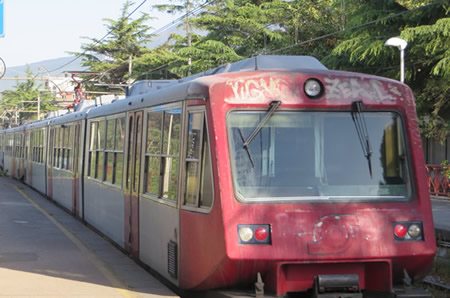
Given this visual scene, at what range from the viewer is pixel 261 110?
24.2 ft

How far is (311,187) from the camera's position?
24.0 feet

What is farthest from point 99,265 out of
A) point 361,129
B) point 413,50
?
point 413,50

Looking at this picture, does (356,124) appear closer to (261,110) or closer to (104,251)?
(261,110)

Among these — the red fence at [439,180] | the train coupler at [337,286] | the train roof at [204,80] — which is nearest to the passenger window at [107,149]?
the train roof at [204,80]

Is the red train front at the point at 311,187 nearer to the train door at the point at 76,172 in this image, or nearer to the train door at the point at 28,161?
the train door at the point at 76,172

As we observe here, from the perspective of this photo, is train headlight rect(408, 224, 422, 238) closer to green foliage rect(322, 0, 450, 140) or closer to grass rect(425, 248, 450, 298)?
grass rect(425, 248, 450, 298)

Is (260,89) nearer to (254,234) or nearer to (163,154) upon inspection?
(254,234)

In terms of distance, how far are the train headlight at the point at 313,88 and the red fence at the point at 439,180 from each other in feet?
60.6

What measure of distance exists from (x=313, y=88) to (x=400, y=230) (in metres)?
1.57

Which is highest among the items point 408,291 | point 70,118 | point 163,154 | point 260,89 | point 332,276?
point 70,118

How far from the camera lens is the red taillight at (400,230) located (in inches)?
286

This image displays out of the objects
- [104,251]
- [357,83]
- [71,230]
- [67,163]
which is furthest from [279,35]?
[357,83]

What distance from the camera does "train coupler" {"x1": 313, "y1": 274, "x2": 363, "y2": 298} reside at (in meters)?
6.98

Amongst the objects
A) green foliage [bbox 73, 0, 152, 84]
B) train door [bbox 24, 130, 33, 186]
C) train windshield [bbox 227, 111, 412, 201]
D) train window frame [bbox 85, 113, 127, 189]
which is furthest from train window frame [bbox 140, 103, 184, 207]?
green foliage [bbox 73, 0, 152, 84]
